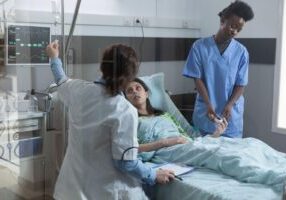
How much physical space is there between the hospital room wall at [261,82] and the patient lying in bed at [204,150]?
1.24 ft

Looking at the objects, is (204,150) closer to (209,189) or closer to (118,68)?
(209,189)

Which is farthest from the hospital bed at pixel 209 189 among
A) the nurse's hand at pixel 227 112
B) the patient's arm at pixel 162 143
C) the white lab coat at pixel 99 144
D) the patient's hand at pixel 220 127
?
the nurse's hand at pixel 227 112

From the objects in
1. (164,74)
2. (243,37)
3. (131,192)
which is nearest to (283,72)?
(243,37)

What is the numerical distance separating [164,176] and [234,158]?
348 mm

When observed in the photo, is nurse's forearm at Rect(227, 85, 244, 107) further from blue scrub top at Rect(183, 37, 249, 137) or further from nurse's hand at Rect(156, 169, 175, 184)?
nurse's hand at Rect(156, 169, 175, 184)

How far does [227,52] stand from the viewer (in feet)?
7.88

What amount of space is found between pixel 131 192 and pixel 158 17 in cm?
164

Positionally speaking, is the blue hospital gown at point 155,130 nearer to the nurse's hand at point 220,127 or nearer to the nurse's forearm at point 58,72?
the nurse's hand at point 220,127

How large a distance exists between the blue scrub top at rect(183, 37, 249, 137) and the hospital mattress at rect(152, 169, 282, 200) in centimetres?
64

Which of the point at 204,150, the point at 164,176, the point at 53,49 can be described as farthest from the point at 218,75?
the point at 53,49

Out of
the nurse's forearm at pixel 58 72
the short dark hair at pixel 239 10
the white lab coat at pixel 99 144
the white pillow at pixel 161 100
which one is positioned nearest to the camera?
the white lab coat at pixel 99 144

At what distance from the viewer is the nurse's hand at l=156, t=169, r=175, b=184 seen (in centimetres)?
168

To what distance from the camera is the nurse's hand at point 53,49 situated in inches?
74.8

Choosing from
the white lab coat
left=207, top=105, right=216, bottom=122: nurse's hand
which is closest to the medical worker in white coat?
the white lab coat
